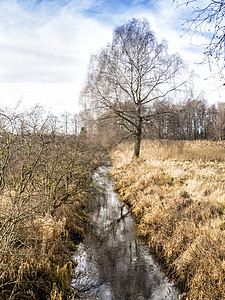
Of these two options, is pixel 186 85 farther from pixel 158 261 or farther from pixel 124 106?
pixel 158 261

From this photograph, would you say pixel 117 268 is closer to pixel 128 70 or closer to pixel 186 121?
pixel 128 70

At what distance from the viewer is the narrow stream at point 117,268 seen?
A: 368 cm

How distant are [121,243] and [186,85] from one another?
1010 cm

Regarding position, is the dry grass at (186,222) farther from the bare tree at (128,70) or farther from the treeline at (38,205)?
the bare tree at (128,70)

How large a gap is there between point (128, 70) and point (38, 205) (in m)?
11.2

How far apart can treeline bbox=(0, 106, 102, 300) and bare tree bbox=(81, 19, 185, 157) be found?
5.86 metres

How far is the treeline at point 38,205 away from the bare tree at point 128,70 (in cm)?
586

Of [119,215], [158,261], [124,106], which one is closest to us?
[158,261]

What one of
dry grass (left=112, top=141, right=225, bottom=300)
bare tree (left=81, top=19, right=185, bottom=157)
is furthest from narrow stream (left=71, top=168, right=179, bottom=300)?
bare tree (left=81, top=19, right=185, bottom=157)

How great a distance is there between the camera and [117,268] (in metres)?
4.35

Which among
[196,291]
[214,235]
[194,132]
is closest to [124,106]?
[214,235]

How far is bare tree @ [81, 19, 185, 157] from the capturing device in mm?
12203

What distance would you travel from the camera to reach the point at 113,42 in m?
12.5

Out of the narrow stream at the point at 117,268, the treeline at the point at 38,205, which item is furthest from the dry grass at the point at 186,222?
the treeline at the point at 38,205
